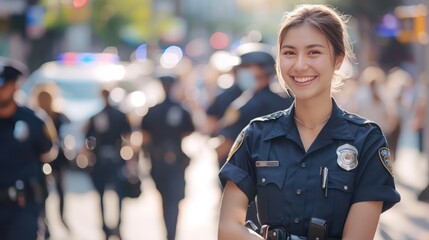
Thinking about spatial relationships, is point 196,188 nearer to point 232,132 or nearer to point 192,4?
point 232,132

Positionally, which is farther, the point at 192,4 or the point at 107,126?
the point at 192,4

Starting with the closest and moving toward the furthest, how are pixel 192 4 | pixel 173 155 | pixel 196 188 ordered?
pixel 173 155 < pixel 196 188 < pixel 192 4

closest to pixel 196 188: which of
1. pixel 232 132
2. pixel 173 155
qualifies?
pixel 173 155

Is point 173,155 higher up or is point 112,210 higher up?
point 173,155

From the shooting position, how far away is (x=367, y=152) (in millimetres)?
3789

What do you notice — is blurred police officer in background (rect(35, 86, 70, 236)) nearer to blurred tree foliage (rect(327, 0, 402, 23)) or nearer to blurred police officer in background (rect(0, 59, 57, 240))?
blurred police officer in background (rect(0, 59, 57, 240))

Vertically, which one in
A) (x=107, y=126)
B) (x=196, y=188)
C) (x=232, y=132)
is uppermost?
(x=232, y=132)

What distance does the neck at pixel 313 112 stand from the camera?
12.8 ft

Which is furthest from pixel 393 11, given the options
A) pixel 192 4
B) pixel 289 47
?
pixel 192 4

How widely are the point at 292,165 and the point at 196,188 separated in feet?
50.1

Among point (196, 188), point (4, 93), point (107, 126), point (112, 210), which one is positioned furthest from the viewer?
point (196, 188)

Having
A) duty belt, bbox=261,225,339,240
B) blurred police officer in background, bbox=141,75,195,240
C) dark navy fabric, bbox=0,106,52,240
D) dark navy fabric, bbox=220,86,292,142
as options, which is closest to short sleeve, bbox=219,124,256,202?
duty belt, bbox=261,225,339,240

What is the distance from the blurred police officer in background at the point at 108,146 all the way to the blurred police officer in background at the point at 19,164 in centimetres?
427

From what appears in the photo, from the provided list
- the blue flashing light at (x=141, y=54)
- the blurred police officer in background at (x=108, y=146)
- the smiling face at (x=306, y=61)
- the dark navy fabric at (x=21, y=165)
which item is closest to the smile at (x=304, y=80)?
the smiling face at (x=306, y=61)
